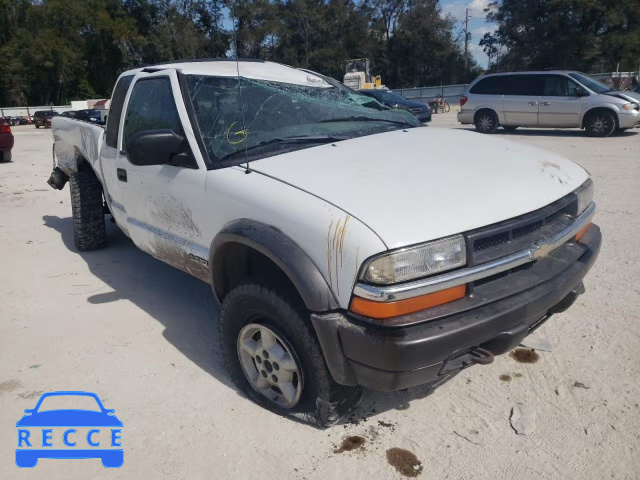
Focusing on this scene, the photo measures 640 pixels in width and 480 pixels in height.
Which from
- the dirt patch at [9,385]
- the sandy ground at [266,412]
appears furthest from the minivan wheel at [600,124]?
the dirt patch at [9,385]

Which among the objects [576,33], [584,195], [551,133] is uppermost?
[576,33]

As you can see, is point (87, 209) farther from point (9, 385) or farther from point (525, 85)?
point (525, 85)

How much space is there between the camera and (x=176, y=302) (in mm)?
4316

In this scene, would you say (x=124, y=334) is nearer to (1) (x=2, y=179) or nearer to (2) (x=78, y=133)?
(2) (x=78, y=133)

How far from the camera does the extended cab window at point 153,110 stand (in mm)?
3326

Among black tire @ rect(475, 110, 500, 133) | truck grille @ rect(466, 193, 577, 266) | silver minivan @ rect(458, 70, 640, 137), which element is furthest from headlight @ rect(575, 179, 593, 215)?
black tire @ rect(475, 110, 500, 133)

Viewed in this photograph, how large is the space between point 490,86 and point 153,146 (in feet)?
44.4

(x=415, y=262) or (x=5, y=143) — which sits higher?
(x=5, y=143)

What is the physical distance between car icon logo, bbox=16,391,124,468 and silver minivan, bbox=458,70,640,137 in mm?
13359

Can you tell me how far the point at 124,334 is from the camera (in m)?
3.78

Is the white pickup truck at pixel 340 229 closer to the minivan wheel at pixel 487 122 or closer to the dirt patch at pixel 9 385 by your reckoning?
the dirt patch at pixel 9 385

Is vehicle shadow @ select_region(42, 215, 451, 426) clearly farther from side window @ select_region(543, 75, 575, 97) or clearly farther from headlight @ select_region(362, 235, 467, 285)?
side window @ select_region(543, 75, 575, 97)

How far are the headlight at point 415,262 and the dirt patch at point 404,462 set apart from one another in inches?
35.3

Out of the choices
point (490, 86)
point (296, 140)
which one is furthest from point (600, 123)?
point (296, 140)
